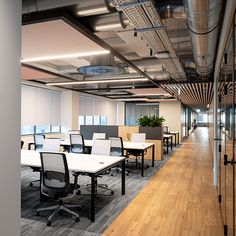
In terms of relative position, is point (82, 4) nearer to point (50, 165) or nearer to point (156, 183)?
point (50, 165)

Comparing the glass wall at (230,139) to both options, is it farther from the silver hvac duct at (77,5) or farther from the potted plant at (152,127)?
the potted plant at (152,127)

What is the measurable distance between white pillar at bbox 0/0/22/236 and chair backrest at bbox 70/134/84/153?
464 centimetres

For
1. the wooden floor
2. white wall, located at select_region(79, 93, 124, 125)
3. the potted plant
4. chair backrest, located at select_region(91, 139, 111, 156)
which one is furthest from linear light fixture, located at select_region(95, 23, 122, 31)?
white wall, located at select_region(79, 93, 124, 125)

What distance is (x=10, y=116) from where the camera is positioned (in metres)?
1.47

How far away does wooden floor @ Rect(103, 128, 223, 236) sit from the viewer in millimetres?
3000

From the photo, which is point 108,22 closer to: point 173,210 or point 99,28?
point 99,28

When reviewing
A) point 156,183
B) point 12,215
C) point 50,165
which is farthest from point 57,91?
point 12,215

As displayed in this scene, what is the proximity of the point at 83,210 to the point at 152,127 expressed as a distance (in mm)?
5125

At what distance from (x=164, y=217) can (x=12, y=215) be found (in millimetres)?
2482

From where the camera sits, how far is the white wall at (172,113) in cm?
1345

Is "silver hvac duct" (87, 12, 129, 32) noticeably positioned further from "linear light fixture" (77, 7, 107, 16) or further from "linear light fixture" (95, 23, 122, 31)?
"linear light fixture" (77, 7, 107, 16)

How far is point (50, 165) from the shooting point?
3180 millimetres

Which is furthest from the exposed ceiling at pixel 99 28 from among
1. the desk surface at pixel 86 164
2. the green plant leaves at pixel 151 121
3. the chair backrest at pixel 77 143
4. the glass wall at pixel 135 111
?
the glass wall at pixel 135 111

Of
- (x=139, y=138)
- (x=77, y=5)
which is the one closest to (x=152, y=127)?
(x=139, y=138)
